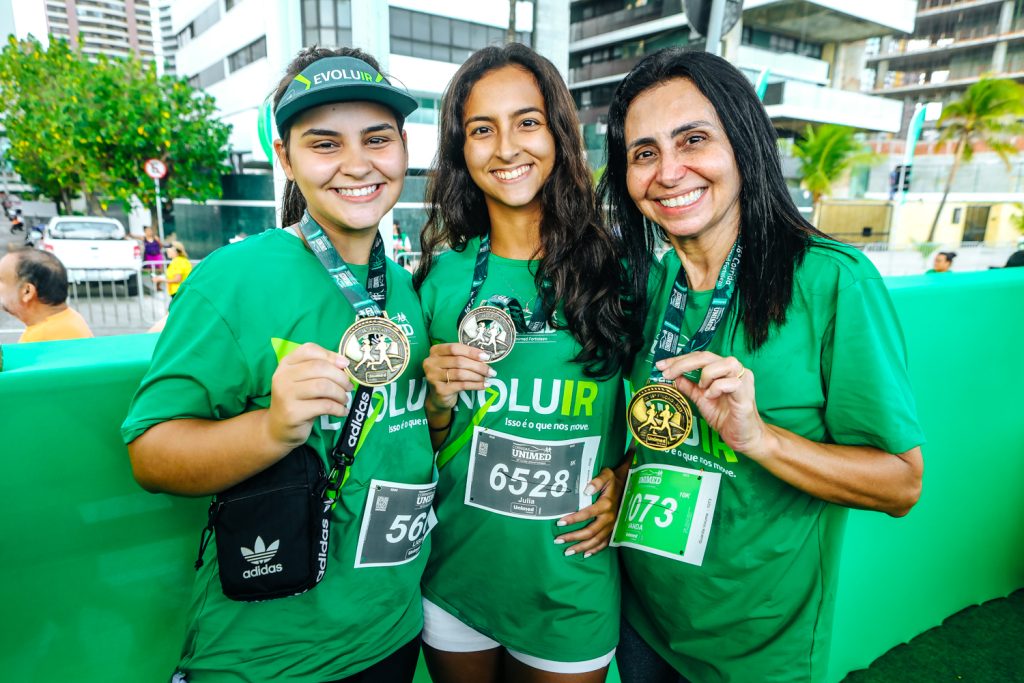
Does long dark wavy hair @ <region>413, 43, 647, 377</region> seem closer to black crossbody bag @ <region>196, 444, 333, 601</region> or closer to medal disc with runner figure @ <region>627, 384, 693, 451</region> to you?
medal disc with runner figure @ <region>627, 384, 693, 451</region>

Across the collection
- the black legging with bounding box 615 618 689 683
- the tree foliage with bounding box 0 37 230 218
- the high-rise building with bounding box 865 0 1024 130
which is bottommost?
the black legging with bounding box 615 618 689 683

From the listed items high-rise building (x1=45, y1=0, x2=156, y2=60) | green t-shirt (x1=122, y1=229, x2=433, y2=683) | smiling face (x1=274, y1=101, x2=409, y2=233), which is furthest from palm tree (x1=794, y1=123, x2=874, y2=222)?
high-rise building (x1=45, y1=0, x2=156, y2=60)

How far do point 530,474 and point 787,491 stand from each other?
2.19ft

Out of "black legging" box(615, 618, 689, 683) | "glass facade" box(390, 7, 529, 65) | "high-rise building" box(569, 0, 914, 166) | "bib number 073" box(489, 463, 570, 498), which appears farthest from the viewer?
"high-rise building" box(569, 0, 914, 166)

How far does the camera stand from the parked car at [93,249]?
13.7m

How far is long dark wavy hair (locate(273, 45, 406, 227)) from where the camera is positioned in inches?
66.4

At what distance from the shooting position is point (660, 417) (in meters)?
1.58

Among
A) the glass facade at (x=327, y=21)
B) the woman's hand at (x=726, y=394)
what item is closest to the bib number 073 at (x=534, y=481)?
the woman's hand at (x=726, y=394)

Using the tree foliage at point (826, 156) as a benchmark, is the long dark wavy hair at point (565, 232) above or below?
below

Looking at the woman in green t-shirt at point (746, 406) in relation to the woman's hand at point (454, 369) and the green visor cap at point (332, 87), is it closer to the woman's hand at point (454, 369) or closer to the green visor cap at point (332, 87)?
the woman's hand at point (454, 369)

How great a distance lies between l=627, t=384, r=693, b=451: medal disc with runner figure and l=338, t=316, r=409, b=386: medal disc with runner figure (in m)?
0.61

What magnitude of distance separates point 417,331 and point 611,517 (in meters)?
0.77

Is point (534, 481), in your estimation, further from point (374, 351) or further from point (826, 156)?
point (826, 156)

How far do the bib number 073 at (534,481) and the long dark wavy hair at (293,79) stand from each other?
0.99 m
